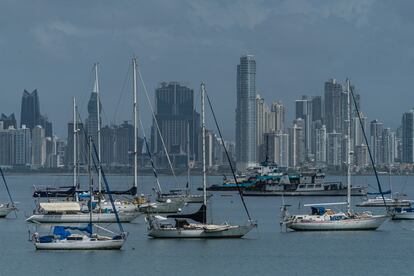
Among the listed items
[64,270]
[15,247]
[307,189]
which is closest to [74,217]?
[15,247]

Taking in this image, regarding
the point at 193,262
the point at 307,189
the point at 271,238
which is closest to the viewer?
the point at 193,262

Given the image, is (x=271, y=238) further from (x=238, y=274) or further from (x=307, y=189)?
(x=307, y=189)

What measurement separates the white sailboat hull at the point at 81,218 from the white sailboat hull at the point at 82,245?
17.2 metres

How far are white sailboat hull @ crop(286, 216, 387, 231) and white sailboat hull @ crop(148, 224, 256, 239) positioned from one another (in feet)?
24.5

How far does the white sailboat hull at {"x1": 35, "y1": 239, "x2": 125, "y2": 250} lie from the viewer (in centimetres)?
6981

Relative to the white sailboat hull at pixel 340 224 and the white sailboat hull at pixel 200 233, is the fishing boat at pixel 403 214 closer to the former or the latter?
the white sailboat hull at pixel 340 224

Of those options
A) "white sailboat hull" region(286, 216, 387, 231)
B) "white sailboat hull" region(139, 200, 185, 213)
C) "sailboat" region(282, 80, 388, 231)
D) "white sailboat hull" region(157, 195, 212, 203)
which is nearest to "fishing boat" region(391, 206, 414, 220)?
"sailboat" region(282, 80, 388, 231)

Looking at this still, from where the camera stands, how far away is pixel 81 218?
90.4 meters

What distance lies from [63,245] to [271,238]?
1573cm

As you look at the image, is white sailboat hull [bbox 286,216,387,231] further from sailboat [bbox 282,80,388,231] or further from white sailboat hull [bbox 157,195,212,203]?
white sailboat hull [bbox 157,195,212,203]

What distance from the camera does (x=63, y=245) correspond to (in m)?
70.3

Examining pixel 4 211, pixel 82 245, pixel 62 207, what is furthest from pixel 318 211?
pixel 4 211

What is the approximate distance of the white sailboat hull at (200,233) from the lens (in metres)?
75.4

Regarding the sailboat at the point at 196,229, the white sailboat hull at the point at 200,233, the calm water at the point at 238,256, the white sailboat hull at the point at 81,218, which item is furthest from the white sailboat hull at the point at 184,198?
the white sailboat hull at the point at 200,233
